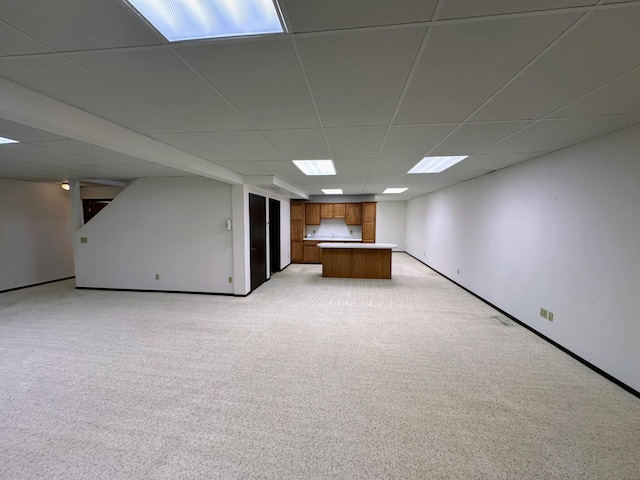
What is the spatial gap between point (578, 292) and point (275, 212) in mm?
5907

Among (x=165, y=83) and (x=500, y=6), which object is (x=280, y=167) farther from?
(x=500, y=6)

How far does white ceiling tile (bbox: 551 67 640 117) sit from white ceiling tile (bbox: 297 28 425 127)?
124cm

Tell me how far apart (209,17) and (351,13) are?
598 millimetres

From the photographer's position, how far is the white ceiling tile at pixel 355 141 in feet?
7.37

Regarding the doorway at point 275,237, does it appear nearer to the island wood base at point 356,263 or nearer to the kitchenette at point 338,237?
the kitchenette at point 338,237

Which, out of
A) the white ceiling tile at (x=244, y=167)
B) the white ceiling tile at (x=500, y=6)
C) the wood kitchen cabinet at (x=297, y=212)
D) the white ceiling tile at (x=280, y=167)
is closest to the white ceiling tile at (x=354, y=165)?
the white ceiling tile at (x=280, y=167)

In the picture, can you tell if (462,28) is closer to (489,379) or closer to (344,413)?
(344,413)

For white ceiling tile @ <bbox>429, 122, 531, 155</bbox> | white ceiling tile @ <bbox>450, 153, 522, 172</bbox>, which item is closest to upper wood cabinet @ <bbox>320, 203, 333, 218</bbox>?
white ceiling tile @ <bbox>450, 153, 522, 172</bbox>

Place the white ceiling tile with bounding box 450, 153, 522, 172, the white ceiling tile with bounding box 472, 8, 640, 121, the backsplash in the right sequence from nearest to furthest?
the white ceiling tile with bounding box 472, 8, 640, 121
the white ceiling tile with bounding box 450, 153, 522, 172
the backsplash

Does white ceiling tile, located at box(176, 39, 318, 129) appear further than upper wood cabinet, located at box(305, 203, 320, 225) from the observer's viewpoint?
No

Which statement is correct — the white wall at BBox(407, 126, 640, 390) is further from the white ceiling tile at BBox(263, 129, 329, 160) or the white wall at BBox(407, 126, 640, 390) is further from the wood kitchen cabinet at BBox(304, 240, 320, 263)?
the wood kitchen cabinet at BBox(304, 240, 320, 263)

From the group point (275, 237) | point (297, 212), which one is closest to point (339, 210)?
point (297, 212)

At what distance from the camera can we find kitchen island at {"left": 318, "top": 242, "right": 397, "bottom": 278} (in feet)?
20.1

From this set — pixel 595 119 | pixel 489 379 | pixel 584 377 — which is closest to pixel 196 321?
pixel 489 379
